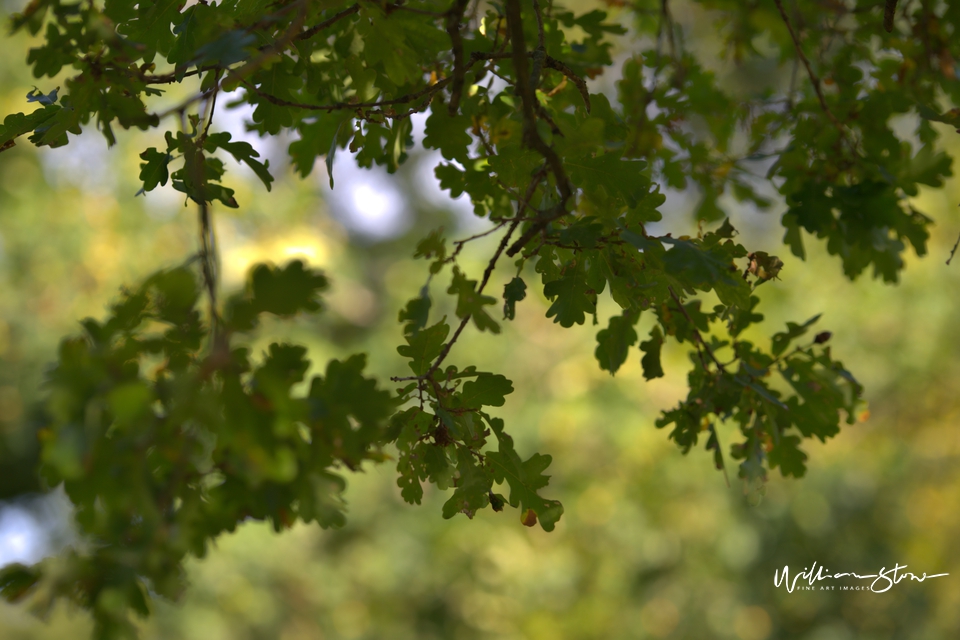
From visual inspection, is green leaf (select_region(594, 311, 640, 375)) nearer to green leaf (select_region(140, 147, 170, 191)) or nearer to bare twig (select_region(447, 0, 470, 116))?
bare twig (select_region(447, 0, 470, 116))

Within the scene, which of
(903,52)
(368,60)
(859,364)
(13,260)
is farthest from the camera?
(13,260)

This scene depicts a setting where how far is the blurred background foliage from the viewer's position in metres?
4.78

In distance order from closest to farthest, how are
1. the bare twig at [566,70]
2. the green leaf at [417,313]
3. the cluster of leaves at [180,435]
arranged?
the cluster of leaves at [180,435], the green leaf at [417,313], the bare twig at [566,70]

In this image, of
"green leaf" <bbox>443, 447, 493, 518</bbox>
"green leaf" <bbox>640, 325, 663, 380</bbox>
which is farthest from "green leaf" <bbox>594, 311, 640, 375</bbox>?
"green leaf" <bbox>443, 447, 493, 518</bbox>

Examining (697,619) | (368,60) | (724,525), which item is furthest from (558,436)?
(368,60)

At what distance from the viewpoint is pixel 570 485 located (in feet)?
17.0

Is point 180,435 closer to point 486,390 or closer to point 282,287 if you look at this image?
point 282,287

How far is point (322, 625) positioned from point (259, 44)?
6.28 m

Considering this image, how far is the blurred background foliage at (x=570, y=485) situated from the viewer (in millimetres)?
4777

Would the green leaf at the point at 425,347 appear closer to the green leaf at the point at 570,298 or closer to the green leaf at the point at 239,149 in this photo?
the green leaf at the point at 570,298

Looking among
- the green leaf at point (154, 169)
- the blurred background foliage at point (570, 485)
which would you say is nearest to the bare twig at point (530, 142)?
the green leaf at point (154, 169)

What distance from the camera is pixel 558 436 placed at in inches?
204

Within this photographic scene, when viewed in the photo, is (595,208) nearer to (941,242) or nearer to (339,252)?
(941,242)

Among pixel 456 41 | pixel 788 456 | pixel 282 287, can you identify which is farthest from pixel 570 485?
pixel 282 287
